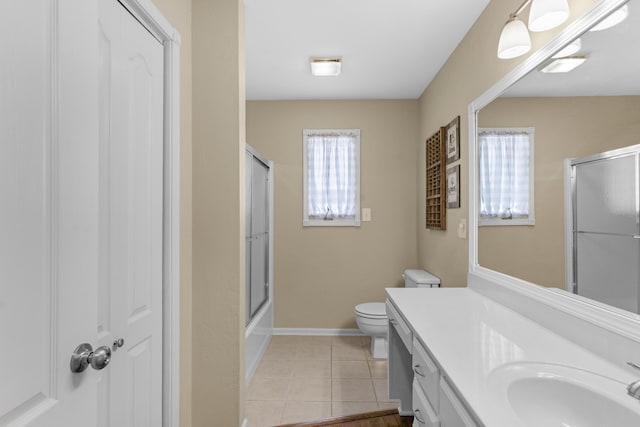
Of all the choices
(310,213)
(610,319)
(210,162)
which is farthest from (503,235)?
(310,213)

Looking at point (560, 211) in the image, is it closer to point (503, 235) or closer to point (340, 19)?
point (503, 235)

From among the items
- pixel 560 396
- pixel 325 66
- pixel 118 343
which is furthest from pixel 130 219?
pixel 325 66

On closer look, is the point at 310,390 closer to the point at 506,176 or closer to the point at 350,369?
the point at 350,369

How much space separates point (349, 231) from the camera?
12.2 feet

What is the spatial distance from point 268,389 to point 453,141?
7.57ft

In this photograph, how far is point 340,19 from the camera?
225 centimetres

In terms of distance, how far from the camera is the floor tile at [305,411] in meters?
2.16

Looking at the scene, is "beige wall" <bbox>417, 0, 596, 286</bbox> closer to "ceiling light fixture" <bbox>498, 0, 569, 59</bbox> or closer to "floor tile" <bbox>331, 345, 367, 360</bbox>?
"ceiling light fixture" <bbox>498, 0, 569, 59</bbox>

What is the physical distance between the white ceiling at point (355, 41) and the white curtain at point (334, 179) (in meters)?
0.53

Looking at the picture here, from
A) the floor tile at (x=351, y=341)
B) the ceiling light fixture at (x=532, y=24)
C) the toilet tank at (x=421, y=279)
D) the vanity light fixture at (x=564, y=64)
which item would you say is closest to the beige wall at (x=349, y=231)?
the floor tile at (x=351, y=341)

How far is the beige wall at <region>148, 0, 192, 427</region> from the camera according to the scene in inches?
67.4

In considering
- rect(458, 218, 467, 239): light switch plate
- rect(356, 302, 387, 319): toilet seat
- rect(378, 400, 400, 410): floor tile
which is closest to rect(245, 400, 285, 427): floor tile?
rect(378, 400, 400, 410): floor tile

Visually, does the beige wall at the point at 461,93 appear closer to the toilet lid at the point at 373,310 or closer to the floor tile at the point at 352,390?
the toilet lid at the point at 373,310

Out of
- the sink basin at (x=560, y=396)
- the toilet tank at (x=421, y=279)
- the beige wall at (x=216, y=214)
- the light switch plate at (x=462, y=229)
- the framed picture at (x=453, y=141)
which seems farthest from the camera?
the toilet tank at (x=421, y=279)
